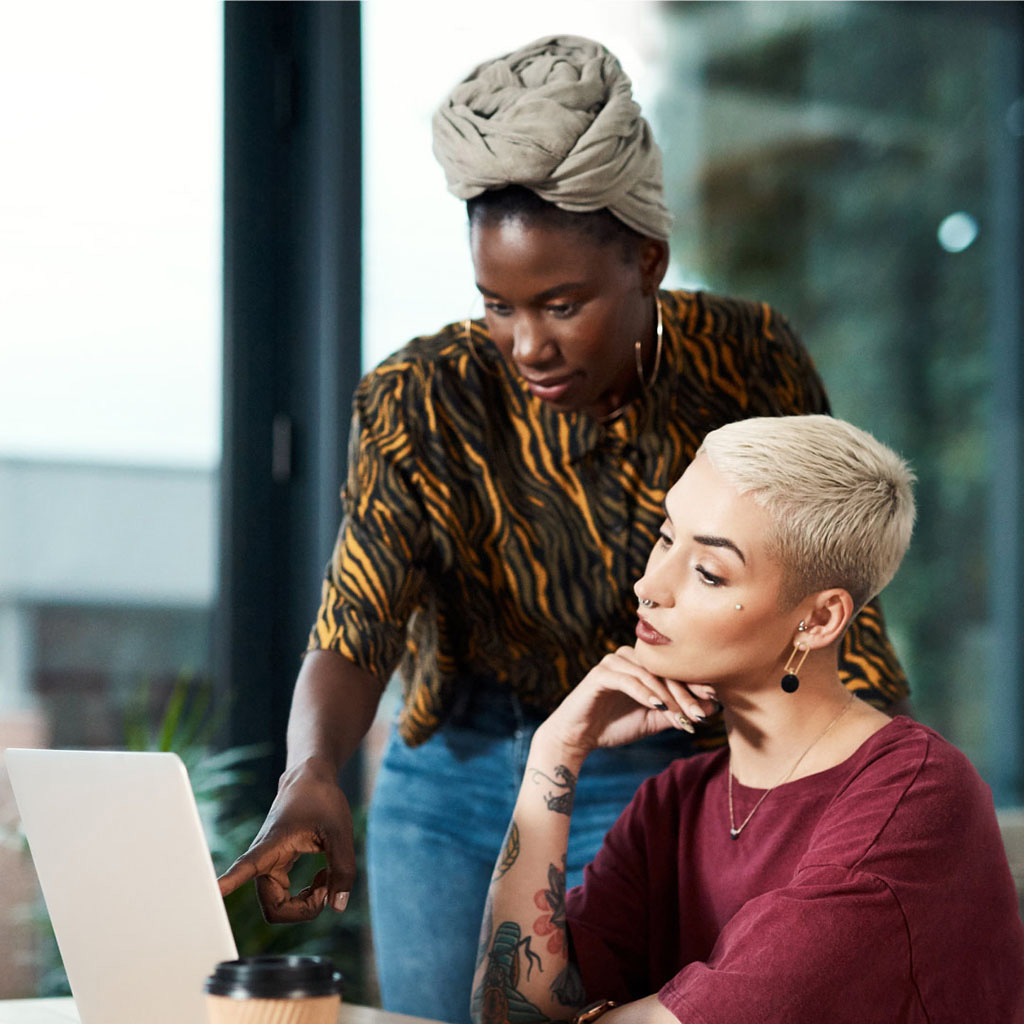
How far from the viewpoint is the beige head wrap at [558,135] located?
1710mm

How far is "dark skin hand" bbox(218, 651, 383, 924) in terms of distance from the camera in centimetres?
136

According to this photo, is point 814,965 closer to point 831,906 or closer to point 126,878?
point 831,906

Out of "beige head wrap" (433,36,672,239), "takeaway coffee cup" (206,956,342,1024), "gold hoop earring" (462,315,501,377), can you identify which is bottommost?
"takeaway coffee cup" (206,956,342,1024)

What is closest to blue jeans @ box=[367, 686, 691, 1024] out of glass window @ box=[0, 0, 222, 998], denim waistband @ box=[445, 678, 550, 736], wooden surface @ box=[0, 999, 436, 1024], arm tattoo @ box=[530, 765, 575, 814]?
denim waistband @ box=[445, 678, 550, 736]

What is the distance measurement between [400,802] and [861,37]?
123 inches

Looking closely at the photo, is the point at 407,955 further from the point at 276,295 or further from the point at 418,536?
the point at 276,295

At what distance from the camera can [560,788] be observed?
1.71m

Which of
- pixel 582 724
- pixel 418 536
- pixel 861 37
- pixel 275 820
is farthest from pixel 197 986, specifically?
pixel 861 37

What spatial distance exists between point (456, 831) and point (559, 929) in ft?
1.33

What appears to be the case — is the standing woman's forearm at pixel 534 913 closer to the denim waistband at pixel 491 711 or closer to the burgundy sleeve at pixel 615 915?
the burgundy sleeve at pixel 615 915

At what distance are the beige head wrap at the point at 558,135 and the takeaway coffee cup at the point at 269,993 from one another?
3.35 ft

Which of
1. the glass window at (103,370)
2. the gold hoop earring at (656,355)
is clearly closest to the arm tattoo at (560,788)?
the gold hoop earring at (656,355)

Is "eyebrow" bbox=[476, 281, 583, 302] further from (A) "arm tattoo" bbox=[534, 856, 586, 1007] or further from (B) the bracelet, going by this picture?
(B) the bracelet

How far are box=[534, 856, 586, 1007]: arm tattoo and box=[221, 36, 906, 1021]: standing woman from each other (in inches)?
11.9
